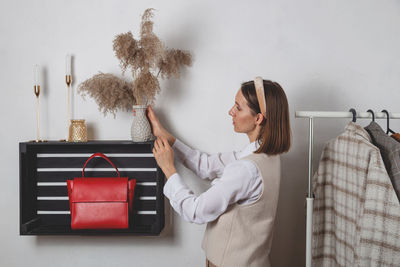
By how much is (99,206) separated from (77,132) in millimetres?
371

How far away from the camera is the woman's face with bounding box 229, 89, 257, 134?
1358 millimetres

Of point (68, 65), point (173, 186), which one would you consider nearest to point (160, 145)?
point (173, 186)

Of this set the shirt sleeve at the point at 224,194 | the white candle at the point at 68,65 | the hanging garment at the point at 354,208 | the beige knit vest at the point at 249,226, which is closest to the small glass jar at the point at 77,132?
the white candle at the point at 68,65

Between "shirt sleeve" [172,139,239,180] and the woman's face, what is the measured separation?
0.89 feet

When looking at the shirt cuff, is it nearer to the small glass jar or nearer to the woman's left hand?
the woman's left hand

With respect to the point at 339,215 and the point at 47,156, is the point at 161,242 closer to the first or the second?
the point at 47,156

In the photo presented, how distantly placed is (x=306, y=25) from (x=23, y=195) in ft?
5.23

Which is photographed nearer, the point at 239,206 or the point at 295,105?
the point at 239,206

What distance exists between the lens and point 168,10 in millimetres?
1746

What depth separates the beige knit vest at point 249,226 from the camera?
4.11 feet

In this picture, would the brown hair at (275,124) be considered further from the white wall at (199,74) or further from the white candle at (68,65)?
the white candle at (68,65)

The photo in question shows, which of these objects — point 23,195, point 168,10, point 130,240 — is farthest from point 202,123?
point 23,195

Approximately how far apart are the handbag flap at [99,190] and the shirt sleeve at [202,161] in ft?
0.94

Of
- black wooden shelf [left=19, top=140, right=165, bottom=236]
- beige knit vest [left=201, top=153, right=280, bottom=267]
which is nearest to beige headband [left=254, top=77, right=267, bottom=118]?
beige knit vest [left=201, top=153, right=280, bottom=267]
